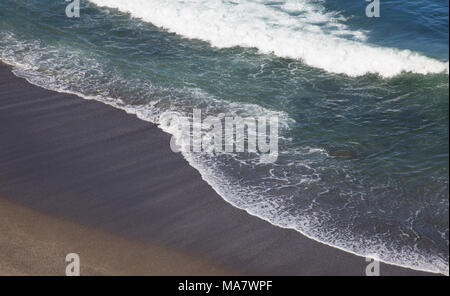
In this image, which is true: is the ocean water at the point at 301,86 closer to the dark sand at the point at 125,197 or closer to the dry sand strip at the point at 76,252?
the dark sand at the point at 125,197

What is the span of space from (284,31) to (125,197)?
8.90 metres

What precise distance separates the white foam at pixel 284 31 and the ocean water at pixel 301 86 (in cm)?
5

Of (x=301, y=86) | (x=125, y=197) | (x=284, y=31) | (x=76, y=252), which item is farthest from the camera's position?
(x=284, y=31)

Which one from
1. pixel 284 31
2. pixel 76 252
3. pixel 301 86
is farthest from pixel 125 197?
pixel 284 31

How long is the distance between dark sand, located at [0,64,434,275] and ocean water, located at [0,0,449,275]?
1.46 ft

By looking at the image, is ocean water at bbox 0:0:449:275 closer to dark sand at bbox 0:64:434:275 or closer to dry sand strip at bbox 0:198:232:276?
dark sand at bbox 0:64:434:275

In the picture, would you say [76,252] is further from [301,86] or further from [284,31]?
[284,31]

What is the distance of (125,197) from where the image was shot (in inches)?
446

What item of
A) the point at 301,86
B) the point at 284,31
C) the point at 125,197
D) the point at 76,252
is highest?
the point at 284,31

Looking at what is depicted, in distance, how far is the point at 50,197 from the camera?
1131 centimetres

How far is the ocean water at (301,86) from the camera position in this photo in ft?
35.5

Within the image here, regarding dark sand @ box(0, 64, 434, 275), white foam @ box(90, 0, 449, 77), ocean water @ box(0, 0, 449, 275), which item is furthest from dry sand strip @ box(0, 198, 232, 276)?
white foam @ box(90, 0, 449, 77)

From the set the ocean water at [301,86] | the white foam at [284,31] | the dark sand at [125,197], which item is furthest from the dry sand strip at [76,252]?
the white foam at [284,31]
